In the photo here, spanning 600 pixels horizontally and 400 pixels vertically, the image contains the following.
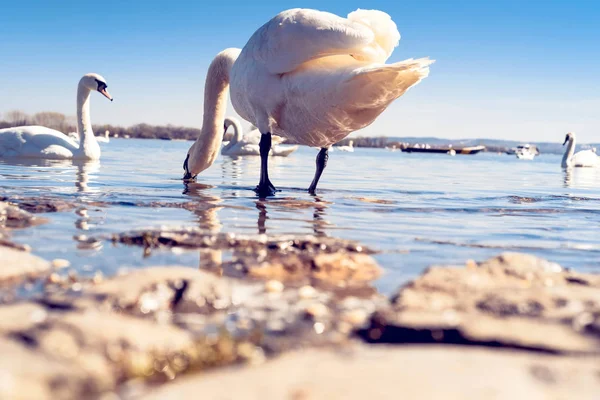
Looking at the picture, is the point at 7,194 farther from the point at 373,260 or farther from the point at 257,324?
the point at 257,324

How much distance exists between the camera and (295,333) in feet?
8.08

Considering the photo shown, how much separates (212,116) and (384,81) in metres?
4.50

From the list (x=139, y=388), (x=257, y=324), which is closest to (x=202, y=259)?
(x=257, y=324)

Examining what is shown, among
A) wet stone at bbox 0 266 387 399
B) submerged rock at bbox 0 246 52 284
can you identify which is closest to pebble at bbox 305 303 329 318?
wet stone at bbox 0 266 387 399

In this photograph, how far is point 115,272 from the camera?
3387 mm

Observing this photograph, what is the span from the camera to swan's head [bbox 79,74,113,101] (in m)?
17.5

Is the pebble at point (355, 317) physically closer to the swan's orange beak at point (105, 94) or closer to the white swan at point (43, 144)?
the white swan at point (43, 144)

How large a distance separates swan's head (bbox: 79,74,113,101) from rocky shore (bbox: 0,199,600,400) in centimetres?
1496

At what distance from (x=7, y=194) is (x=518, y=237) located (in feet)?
16.7

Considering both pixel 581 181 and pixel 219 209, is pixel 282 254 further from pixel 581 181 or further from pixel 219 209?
pixel 581 181

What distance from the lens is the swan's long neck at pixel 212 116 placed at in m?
9.82

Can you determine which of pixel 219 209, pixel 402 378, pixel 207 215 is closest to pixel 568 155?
pixel 219 209

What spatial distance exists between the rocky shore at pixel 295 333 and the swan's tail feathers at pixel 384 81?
2485 mm

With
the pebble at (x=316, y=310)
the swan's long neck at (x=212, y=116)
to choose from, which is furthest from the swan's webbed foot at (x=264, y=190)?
the pebble at (x=316, y=310)
